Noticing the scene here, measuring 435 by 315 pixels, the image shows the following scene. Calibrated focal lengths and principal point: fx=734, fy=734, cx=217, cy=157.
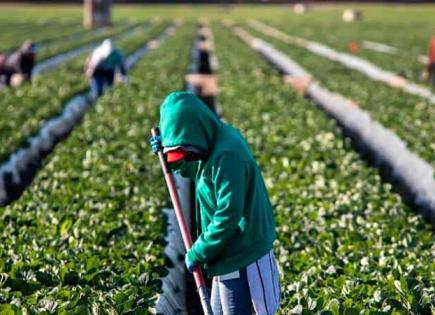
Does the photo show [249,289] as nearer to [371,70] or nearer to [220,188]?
[220,188]

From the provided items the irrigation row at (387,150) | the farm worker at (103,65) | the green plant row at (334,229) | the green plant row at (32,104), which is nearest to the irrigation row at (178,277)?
the green plant row at (334,229)

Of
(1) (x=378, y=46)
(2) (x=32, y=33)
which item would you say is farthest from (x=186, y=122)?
(2) (x=32, y=33)

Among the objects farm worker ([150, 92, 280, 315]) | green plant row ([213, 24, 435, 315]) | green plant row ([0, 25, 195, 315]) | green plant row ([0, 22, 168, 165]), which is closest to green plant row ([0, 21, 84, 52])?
green plant row ([0, 22, 168, 165])

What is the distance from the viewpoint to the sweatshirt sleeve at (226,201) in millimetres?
4699

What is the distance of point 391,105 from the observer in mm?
17250

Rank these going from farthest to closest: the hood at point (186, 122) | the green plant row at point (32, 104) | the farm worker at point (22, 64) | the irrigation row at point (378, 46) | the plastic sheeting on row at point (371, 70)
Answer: the irrigation row at point (378, 46), the farm worker at point (22, 64), the plastic sheeting on row at point (371, 70), the green plant row at point (32, 104), the hood at point (186, 122)

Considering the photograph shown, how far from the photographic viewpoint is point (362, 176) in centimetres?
1102

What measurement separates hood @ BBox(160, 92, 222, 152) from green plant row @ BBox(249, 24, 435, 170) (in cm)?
807

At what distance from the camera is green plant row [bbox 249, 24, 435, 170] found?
13586mm

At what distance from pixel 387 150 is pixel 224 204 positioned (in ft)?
32.7

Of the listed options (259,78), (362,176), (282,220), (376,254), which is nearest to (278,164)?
(362,176)

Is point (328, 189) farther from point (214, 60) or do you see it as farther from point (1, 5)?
point (1, 5)

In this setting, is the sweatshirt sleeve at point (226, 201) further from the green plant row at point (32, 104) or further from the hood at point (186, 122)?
the green plant row at point (32, 104)

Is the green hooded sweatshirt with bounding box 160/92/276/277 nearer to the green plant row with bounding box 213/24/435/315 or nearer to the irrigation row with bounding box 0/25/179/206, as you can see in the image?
the green plant row with bounding box 213/24/435/315
